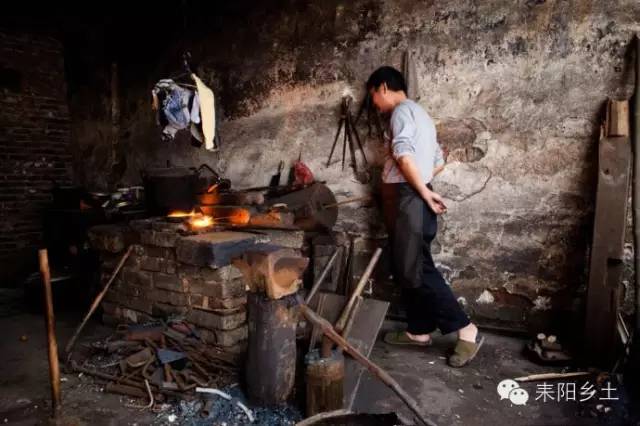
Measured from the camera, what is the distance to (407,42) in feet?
14.1

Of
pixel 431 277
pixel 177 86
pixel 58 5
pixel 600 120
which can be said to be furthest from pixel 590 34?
pixel 58 5

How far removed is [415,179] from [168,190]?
2511mm

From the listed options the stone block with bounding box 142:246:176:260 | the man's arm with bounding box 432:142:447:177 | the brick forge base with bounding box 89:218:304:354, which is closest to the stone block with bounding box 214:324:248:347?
the brick forge base with bounding box 89:218:304:354

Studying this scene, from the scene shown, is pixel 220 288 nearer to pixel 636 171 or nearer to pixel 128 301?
pixel 128 301

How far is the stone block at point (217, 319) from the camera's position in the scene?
3.44 meters

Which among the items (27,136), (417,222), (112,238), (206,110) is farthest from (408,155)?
(27,136)

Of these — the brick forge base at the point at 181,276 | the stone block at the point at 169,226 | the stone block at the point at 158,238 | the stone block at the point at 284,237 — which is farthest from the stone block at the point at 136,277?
the stone block at the point at 284,237

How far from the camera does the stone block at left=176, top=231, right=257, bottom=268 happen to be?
3377mm

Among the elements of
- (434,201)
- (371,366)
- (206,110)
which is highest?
(206,110)

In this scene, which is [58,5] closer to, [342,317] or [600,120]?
[342,317]

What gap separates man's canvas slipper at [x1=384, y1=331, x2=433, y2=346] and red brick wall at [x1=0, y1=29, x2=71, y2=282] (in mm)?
5539

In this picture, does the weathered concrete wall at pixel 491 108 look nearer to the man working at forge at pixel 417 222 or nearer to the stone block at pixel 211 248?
the man working at forge at pixel 417 222

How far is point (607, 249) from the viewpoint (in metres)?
3.34

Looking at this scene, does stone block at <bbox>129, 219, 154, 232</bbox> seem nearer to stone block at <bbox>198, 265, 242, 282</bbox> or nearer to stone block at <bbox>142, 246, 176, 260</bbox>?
stone block at <bbox>142, 246, 176, 260</bbox>
